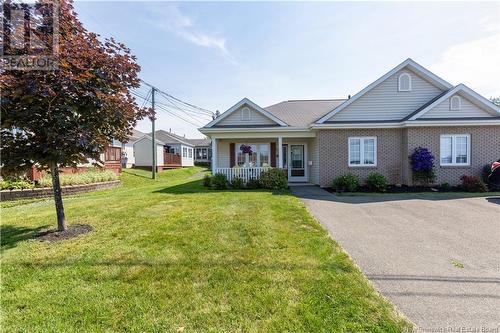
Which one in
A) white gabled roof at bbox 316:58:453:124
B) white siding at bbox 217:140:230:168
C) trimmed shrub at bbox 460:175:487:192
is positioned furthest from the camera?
white siding at bbox 217:140:230:168

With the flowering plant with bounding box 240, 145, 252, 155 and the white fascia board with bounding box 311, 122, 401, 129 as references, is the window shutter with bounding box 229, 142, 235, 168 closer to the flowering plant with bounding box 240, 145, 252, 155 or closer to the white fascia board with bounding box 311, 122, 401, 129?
the flowering plant with bounding box 240, 145, 252, 155

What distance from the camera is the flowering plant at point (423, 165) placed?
1172 cm

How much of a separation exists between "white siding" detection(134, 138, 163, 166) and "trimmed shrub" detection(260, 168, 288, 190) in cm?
2010

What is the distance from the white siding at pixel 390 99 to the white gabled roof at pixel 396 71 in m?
0.17

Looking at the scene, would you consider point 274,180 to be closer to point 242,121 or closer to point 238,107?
point 242,121

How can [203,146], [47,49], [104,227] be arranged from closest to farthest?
[47,49]
[104,227]
[203,146]

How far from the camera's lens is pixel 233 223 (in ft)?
20.6

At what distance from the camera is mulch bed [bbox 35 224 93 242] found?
5293 millimetres

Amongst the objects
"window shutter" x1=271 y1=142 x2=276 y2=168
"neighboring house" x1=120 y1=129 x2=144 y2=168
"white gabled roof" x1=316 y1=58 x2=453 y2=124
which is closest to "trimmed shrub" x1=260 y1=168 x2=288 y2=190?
"window shutter" x1=271 y1=142 x2=276 y2=168

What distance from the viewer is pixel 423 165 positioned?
460 inches

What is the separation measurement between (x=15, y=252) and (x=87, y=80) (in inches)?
133

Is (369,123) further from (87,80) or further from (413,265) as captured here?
(87,80)

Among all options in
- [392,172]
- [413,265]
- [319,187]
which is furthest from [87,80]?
[392,172]

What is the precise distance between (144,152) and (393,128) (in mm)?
25816
